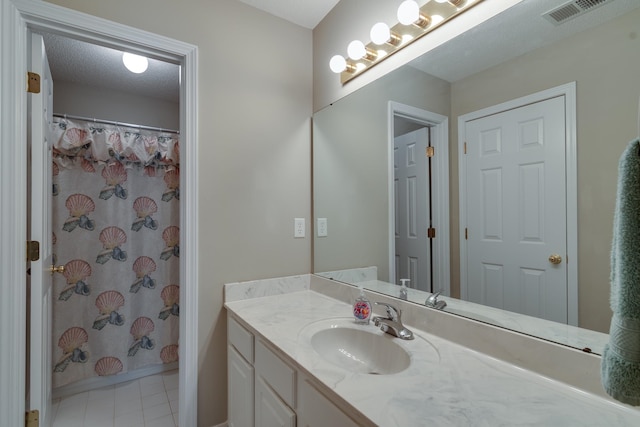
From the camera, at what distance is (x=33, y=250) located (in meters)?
1.29

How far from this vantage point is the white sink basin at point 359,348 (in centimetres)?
99

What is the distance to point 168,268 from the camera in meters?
2.53

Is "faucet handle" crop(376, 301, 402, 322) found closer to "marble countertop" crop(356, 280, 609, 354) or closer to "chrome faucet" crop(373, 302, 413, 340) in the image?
"chrome faucet" crop(373, 302, 413, 340)

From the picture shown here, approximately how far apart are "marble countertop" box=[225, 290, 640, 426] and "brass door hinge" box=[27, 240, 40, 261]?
109 centimetres

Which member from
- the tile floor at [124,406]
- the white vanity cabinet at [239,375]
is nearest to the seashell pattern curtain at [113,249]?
the tile floor at [124,406]

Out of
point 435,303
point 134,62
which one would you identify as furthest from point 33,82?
point 435,303

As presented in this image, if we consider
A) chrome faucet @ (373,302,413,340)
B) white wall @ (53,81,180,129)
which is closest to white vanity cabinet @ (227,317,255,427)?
chrome faucet @ (373,302,413,340)

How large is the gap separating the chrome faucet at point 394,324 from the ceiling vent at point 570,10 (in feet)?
3.41

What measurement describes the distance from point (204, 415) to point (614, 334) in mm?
1720

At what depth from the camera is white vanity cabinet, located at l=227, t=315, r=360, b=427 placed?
0.85 meters

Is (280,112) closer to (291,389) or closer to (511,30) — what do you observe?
(511,30)

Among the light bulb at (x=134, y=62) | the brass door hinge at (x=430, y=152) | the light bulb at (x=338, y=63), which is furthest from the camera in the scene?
the light bulb at (x=134, y=62)

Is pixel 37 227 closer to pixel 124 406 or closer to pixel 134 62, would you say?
pixel 134 62

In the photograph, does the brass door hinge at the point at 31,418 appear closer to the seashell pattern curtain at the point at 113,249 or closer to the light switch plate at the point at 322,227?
the seashell pattern curtain at the point at 113,249
